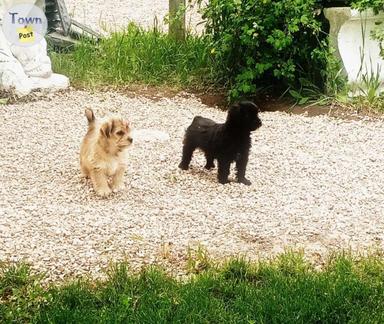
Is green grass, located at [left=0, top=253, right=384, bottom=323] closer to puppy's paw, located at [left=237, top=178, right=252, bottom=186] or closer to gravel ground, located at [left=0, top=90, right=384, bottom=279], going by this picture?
gravel ground, located at [left=0, top=90, right=384, bottom=279]

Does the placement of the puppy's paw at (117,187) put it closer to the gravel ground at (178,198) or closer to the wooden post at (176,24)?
the gravel ground at (178,198)

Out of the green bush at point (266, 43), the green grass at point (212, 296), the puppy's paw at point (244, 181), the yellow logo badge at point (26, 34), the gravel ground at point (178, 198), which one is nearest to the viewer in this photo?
the green grass at point (212, 296)

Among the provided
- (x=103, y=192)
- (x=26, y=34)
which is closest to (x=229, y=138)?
(x=103, y=192)

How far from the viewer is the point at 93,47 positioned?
963cm

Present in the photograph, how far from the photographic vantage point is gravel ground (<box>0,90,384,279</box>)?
4.68 m

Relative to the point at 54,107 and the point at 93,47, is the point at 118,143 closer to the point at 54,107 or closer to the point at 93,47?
the point at 54,107

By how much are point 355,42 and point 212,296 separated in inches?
207

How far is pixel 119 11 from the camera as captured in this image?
14.1 meters

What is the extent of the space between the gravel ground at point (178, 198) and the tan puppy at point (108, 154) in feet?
0.42

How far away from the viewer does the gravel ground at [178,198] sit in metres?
4.68

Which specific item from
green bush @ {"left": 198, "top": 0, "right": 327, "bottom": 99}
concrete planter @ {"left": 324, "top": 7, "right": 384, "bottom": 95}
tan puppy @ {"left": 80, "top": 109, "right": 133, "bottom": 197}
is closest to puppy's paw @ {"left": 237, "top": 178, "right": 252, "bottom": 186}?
tan puppy @ {"left": 80, "top": 109, "right": 133, "bottom": 197}

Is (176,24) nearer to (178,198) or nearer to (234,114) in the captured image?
(234,114)

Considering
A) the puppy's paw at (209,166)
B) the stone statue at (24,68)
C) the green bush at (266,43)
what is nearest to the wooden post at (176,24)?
the green bush at (266,43)

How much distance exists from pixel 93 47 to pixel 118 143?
442 centimetres
